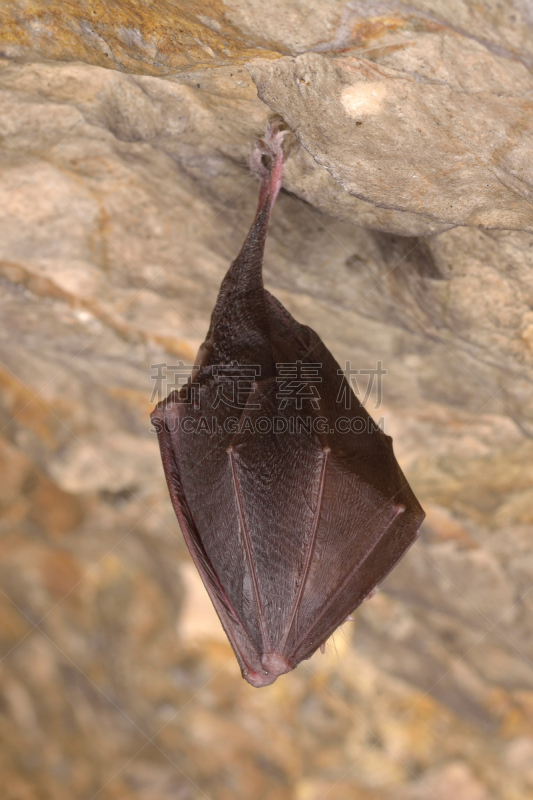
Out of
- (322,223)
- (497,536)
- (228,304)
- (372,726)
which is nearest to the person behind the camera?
(228,304)

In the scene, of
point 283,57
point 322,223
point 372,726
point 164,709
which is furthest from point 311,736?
point 283,57

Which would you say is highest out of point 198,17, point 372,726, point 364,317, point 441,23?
point 441,23

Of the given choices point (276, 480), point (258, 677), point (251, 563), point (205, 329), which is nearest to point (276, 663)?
point (258, 677)

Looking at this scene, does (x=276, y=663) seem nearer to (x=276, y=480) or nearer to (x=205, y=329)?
(x=276, y=480)

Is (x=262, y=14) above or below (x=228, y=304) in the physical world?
above

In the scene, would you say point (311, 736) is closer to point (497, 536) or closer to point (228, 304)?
point (497, 536)

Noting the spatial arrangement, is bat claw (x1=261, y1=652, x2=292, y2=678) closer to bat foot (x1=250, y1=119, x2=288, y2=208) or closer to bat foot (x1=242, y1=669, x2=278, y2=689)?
bat foot (x1=242, y1=669, x2=278, y2=689)

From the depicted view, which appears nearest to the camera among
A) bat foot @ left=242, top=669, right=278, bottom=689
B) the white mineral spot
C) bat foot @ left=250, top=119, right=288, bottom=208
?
the white mineral spot

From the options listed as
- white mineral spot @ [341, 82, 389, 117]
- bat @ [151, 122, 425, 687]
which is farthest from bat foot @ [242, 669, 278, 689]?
white mineral spot @ [341, 82, 389, 117]
